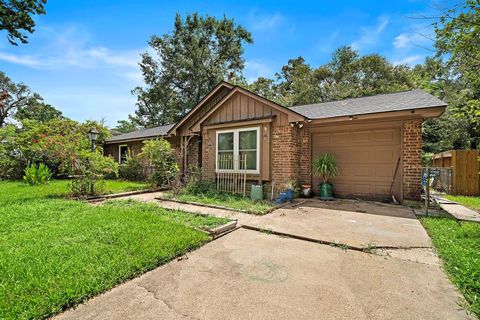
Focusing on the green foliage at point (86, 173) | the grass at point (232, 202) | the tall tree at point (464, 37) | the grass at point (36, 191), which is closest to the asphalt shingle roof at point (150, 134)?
the grass at point (36, 191)

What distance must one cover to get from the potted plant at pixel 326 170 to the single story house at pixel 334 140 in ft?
1.55

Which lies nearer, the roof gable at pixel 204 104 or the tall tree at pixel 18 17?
the tall tree at pixel 18 17

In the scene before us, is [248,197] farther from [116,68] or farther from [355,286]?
[116,68]

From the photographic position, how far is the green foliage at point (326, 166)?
23.3 ft

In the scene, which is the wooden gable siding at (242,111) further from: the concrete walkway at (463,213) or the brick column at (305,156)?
the concrete walkway at (463,213)

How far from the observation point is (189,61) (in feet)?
80.7

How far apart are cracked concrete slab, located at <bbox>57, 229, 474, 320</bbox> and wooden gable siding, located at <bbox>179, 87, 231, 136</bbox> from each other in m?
8.25

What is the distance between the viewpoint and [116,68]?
1142 centimetres

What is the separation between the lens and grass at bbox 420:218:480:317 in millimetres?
2258

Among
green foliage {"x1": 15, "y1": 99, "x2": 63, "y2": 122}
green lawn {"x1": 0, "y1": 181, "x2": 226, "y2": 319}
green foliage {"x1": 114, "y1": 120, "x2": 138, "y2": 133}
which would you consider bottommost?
green lawn {"x1": 0, "y1": 181, "x2": 226, "y2": 319}

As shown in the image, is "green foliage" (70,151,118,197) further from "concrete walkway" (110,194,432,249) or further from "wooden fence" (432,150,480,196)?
"wooden fence" (432,150,480,196)

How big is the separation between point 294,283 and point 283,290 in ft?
0.65

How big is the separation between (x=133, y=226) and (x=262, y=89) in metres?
24.7

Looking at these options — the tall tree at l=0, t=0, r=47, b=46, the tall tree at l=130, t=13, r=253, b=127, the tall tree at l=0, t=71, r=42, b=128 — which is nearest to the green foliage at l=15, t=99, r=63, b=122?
the tall tree at l=0, t=71, r=42, b=128
